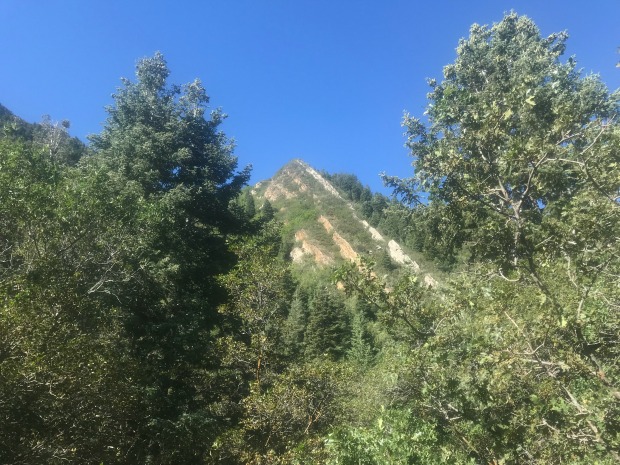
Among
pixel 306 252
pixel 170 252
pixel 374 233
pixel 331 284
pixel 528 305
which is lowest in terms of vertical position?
pixel 528 305

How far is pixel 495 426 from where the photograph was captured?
189 inches

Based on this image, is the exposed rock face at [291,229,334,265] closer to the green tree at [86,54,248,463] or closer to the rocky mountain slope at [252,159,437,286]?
the rocky mountain slope at [252,159,437,286]

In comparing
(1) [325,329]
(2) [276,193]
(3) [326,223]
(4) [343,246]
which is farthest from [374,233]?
(1) [325,329]

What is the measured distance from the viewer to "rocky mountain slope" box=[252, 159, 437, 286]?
7887 centimetres

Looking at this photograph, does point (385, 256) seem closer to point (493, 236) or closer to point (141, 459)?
point (141, 459)

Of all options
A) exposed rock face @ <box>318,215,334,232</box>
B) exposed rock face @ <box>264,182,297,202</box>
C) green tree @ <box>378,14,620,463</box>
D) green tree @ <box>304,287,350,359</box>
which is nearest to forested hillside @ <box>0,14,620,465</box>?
green tree @ <box>378,14,620,463</box>

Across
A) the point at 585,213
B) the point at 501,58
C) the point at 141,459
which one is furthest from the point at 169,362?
the point at 501,58

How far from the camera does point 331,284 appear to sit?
7.86 m

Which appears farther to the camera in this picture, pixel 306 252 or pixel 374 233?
pixel 374 233

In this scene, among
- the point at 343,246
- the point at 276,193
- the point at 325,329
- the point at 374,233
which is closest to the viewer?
the point at 325,329

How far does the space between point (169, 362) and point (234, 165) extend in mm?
8234

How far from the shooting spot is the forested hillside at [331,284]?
4.23 metres

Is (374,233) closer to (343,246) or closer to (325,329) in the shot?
(343,246)

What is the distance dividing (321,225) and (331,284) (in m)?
83.3
